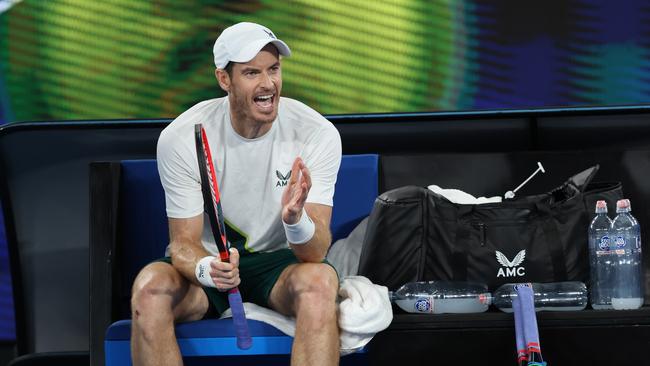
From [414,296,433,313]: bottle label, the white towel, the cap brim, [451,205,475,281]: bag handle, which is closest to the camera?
the white towel

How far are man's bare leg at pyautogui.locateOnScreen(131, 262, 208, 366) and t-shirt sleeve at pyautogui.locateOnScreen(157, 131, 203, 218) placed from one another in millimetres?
214

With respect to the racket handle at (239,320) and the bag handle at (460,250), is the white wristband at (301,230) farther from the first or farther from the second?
the bag handle at (460,250)

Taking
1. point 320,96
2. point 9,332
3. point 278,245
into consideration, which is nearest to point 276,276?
point 278,245

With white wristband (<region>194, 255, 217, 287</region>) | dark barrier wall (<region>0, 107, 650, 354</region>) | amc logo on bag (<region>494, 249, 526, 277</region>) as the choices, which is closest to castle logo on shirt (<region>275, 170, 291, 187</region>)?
white wristband (<region>194, 255, 217, 287</region>)

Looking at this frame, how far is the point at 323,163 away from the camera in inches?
140

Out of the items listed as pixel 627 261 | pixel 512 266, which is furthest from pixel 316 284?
pixel 627 261

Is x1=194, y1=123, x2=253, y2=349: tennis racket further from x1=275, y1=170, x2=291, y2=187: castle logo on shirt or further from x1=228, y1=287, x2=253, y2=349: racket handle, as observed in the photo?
x1=275, y1=170, x2=291, y2=187: castle logo on shirt

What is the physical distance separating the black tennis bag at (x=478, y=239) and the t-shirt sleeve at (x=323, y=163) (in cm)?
20

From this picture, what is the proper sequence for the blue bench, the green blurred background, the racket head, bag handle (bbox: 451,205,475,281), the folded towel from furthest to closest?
the green blurred background → the blue bench → the folded towel → bag handle (bbox: 451,205,475,281) → the racket head

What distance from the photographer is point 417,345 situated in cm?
329

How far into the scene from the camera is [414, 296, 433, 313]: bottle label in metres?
3.39

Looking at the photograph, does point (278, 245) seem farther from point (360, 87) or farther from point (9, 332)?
point (9, 332)

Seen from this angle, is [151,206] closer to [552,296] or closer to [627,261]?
[552,296]

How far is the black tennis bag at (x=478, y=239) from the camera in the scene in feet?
11.8
